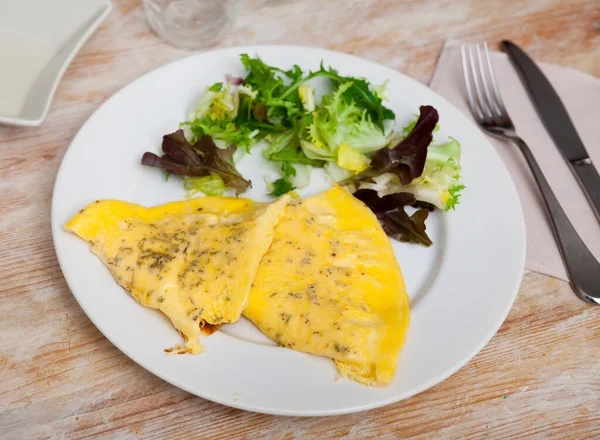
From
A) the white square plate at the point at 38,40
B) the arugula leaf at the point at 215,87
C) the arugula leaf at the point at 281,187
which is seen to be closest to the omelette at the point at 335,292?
the arugula leaf at the point at 281,187

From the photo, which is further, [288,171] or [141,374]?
[288,171]

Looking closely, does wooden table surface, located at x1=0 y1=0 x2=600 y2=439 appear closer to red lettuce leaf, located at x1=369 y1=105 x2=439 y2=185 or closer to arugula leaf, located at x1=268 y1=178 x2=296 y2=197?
red lettuce leaf, located at x1=369 y1=105 x2=439 y2=185

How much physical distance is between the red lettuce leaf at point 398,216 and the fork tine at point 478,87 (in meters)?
0.89

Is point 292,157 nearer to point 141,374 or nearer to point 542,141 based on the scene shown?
point 141,374

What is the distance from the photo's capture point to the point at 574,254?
2.53 metres

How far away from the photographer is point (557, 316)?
7.90 ft

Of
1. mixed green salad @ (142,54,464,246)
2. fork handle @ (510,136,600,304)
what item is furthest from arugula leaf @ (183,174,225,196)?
fork handle @ (510,136,600,304)

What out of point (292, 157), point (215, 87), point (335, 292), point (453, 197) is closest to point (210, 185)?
point (292, 157)

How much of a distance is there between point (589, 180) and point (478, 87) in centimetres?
76

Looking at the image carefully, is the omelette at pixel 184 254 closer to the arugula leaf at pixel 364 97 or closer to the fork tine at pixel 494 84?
the arugula leaf at pixel 364 97

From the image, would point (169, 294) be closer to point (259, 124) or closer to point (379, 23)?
point (259, 124)

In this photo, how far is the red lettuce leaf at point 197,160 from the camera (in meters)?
2.53

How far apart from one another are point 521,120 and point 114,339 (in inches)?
93.9

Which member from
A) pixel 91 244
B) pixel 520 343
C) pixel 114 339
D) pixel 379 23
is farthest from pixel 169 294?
pixel 379 23
